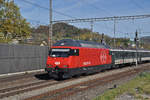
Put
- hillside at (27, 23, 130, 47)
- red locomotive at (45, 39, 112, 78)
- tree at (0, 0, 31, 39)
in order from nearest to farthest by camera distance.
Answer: red locomotive at (45, 39, 112, 78) → tree at (0, 0, 31, 39) → hillside at (27, 23, 130, 47)

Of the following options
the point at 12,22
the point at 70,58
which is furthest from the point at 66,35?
the point at 70,58

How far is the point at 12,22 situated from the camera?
91.6 feet

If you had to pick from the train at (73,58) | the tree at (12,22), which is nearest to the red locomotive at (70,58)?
the train at (73,58)

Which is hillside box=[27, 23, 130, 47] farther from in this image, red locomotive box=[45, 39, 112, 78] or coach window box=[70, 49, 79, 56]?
coach window box=[70, 49, 79, 56]

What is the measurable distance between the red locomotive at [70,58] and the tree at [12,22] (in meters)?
12.3

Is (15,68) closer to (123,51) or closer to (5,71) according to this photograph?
(5,71)

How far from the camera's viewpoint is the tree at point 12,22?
26875 millimetres

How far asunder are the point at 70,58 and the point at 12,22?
15220mm

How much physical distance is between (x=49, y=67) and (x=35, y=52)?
7.48m

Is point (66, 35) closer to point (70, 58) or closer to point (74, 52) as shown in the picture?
point (74, 52)

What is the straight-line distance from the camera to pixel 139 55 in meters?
38.1

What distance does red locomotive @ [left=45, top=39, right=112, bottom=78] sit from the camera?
15914 mm

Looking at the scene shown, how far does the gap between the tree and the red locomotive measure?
12.3m

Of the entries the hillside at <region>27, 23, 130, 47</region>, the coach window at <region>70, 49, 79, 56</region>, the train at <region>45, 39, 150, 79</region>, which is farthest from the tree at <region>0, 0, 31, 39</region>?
the coach window at <region>70, 49, 79, 56</region>
